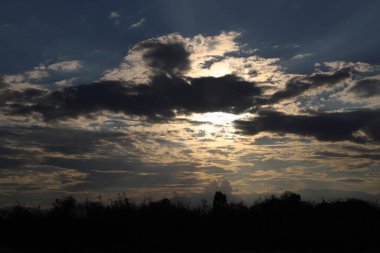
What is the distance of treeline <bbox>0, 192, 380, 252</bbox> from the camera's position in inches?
729

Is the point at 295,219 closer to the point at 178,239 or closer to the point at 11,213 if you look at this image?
the point at 178,239

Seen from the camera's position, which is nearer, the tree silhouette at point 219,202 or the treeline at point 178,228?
the treeline at point 178,228

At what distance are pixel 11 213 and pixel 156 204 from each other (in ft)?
24.3

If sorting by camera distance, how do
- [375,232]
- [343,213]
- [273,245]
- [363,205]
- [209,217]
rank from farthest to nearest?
[363,205]
[343,213]
[209,217]
[375,232]
[273,245]

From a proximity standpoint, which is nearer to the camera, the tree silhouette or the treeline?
the treeline

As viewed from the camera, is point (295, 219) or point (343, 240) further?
point (295, 219)

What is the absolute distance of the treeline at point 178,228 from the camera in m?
18.5

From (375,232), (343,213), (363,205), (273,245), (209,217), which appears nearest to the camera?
(273,245)

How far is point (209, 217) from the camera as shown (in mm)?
22219

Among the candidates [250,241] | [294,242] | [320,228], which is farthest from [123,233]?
[320,228]

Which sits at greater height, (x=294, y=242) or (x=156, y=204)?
(x=156, y=204)

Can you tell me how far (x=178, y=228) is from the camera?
20469 millimetres

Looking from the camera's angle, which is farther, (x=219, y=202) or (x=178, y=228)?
(x=219, y=202)

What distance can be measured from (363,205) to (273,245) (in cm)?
956
